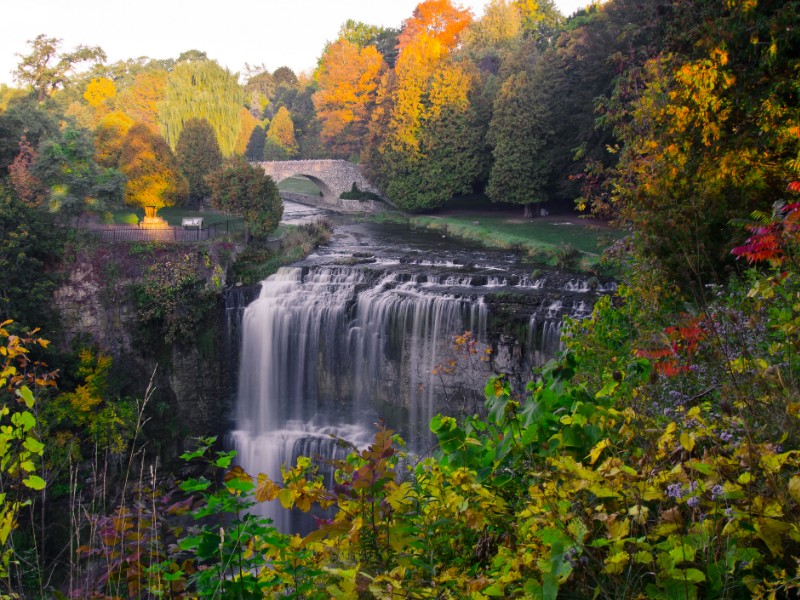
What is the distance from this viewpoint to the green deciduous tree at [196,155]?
3319 centimetres

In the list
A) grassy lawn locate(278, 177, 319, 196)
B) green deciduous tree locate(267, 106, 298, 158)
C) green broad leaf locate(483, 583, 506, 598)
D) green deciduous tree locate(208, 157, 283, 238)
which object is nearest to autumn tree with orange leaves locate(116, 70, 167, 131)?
green deciduous tree locate(267, 106, 298, 158)

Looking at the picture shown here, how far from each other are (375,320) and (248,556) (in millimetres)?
14057

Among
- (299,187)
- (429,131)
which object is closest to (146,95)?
(299,187)

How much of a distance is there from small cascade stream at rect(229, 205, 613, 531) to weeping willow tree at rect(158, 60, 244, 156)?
61.5 ft

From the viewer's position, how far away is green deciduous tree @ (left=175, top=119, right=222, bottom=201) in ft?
109

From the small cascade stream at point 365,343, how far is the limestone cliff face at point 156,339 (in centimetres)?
76

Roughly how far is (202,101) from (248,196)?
15681 millimetres

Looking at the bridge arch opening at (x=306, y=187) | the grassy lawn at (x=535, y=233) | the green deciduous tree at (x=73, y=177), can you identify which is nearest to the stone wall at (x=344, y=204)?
the bridge arch opening at (x=306, y=187)

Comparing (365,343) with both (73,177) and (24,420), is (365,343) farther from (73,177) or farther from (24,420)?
(24,420)

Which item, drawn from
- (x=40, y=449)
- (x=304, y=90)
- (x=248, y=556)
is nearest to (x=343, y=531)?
(x=248, y=556)

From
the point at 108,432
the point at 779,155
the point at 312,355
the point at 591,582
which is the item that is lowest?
→ the point at 108,432

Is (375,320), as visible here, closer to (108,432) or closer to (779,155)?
(108,432)

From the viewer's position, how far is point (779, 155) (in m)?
8.31

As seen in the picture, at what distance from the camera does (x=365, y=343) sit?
17.6 m
